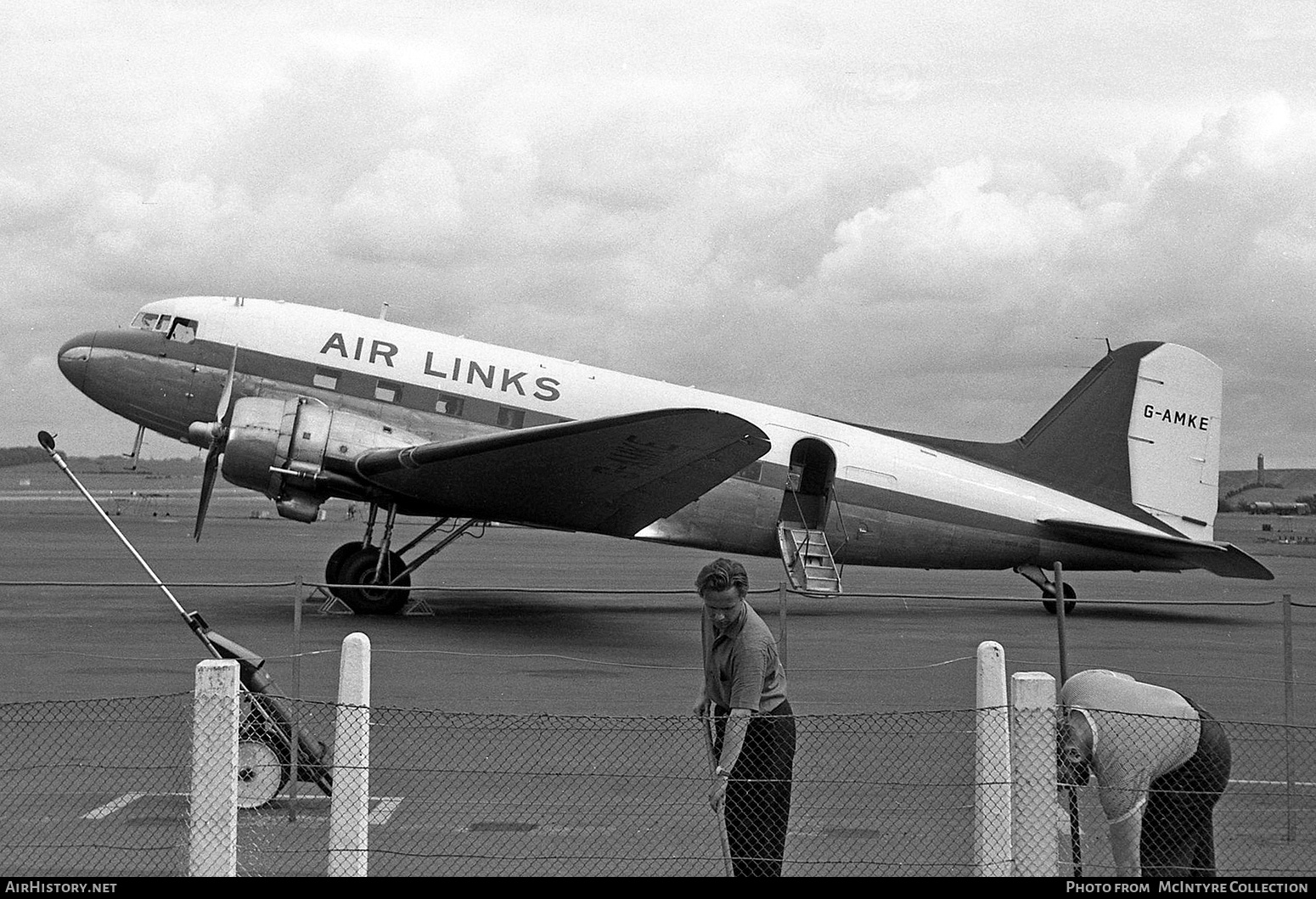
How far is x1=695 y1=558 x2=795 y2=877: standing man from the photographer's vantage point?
599 cm

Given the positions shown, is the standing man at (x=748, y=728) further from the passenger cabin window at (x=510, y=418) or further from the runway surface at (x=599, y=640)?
the passenger cabin window at (x=510, y=418)

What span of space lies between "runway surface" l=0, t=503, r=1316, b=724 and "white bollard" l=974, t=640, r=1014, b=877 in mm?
3887

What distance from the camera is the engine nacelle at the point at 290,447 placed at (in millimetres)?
17266

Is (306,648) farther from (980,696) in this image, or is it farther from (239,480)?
(980,696)

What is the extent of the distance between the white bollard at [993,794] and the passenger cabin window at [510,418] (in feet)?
43.5

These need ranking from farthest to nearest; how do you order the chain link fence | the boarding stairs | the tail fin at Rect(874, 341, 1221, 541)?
1. the tail fin at Rect(874, 341, 1221, 541)
2. the boarding stairs
3. the chain link fence

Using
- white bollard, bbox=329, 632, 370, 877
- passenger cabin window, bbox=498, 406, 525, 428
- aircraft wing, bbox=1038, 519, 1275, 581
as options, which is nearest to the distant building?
aircraft wing, bbox=1038, 519, 1275, 581

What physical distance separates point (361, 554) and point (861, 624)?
6.91 m

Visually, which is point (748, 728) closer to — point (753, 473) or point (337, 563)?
point (337, 563)

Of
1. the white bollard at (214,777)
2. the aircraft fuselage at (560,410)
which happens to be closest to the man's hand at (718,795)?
the white bollard at (214,777)

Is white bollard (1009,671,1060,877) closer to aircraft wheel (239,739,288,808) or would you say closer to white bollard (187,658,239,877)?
white bollard (187,658,239,877)

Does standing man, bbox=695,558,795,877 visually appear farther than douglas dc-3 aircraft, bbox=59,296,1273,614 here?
No

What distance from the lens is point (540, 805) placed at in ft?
25.3
